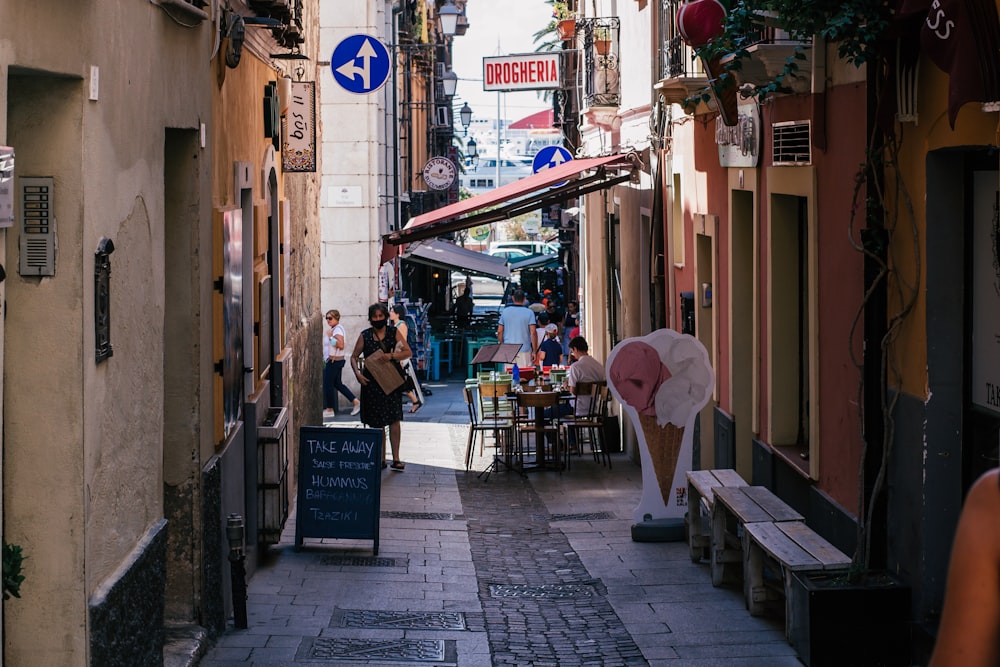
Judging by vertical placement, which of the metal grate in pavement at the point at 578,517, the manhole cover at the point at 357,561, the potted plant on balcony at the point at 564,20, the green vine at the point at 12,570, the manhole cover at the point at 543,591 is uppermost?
the potted plant on balcony at the point at 564,20

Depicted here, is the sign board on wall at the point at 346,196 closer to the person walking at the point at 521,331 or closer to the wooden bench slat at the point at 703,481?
the person walking at the point at 521,331

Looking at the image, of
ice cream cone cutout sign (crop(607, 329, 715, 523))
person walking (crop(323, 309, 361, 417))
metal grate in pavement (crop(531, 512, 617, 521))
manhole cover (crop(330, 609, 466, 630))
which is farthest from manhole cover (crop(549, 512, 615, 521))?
person walking (crop(323, 309, 361, 417))

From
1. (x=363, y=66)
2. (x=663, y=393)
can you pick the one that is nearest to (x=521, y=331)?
(x=363, y=66)

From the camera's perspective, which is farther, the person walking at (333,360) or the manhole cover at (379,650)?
the person walking at (333,360)

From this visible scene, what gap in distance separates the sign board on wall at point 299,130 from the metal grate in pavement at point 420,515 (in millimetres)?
3284

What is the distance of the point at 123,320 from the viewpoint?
6324 millimetres

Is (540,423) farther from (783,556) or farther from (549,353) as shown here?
(783,556)

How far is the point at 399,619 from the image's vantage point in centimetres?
930

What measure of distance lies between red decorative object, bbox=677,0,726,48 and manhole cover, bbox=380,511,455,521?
210 inches

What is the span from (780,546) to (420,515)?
5735 millimetres

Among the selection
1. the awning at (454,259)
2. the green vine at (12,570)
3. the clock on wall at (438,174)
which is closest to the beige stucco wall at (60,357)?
the green vine at (12,570)

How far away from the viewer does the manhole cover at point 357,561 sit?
11.0 metres

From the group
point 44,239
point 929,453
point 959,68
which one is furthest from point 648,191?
point 44,239

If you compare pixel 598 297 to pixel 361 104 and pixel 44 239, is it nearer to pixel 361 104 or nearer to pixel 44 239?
pixel 361 104
